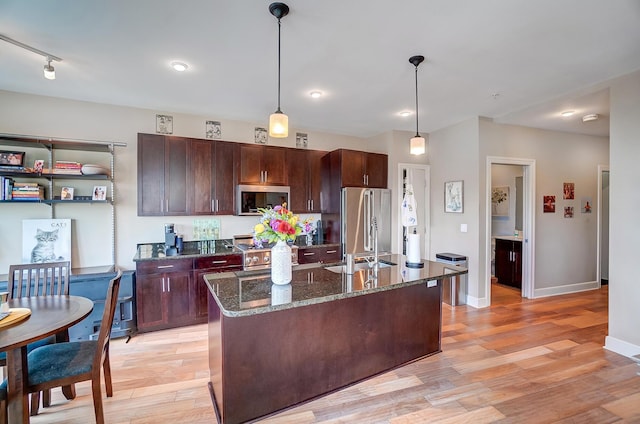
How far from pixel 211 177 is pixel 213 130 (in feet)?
2.45

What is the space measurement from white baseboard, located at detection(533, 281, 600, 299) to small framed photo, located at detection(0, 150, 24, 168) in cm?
703

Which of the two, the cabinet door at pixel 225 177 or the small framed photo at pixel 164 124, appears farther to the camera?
the cabinet door at pixel 225 177

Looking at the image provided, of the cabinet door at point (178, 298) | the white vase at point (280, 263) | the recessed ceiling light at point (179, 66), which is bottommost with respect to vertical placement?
the cabinet door at point (178, 298)

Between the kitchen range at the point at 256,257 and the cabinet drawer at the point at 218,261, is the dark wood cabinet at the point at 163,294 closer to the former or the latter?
the cabinet drawer at the point at 218,261

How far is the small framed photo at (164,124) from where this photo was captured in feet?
13.1

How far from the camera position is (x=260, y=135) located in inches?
180

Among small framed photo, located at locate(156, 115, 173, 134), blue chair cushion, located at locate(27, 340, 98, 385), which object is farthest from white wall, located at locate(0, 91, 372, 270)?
blue chair cushion, located at locate(27, 340, 98, 385)

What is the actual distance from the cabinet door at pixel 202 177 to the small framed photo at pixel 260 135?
73cm

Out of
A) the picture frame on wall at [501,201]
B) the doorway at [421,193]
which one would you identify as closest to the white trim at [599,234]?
the picture frame on wall at [501,201]

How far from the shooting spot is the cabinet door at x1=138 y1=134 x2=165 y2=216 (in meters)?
3.72

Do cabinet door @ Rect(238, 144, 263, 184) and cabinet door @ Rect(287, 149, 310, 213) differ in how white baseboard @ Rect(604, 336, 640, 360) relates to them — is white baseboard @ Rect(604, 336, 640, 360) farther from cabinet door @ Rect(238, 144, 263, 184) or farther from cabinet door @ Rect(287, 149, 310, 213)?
cabinet door @ Rect(238, 144, 263, 184)

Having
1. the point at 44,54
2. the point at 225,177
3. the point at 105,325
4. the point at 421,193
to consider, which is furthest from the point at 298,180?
the point at 105,325

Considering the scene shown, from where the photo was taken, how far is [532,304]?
443 cm

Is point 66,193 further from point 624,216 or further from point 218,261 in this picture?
point 624,216
